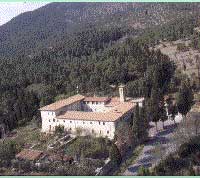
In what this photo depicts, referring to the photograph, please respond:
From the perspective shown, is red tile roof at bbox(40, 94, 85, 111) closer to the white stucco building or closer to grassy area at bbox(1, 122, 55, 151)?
the white stucco building

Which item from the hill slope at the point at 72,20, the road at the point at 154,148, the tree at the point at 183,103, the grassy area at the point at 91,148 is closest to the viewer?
the road at the point at 154,148

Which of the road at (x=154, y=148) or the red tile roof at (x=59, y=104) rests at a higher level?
the red tile roof at (x=59, y=104)

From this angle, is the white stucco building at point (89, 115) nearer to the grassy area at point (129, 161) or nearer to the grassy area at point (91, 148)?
the grassy area at point (91, 148)

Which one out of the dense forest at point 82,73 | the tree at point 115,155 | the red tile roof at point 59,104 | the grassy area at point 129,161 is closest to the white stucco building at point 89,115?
the red tile roof at point 59,104

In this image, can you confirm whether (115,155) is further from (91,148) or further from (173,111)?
(173,111)

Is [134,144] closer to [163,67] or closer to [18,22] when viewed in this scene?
[163,67]

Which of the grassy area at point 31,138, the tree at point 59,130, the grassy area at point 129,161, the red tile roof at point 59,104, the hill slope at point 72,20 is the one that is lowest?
the grassy area at point 129,161
